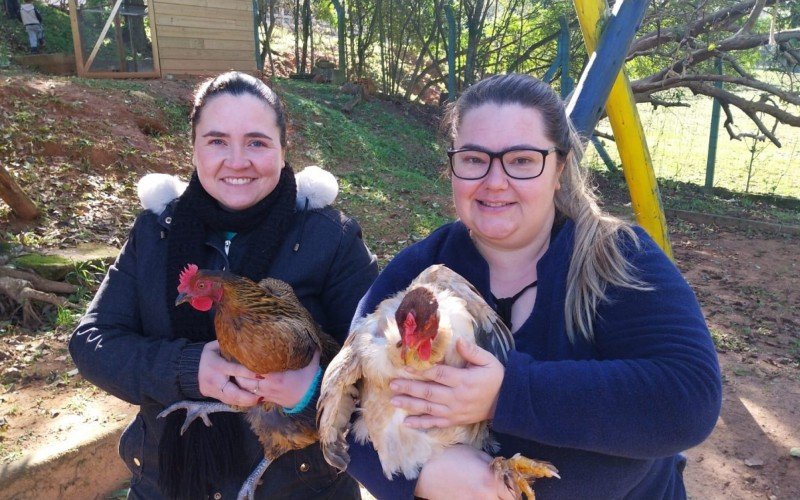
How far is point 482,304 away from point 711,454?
2793 millimetres

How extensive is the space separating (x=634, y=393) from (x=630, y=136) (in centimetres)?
188

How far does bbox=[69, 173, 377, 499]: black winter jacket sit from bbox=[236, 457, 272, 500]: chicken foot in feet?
0.13

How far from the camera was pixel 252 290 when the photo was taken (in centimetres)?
221

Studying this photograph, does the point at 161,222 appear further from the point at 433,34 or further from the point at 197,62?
the point at 433,34

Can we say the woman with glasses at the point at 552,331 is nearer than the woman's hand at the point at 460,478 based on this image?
Yes

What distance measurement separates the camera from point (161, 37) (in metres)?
11.5

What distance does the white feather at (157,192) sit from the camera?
2.27 meters

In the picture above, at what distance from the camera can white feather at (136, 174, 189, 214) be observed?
227 cm

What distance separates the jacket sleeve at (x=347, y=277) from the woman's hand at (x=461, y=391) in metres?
0.76

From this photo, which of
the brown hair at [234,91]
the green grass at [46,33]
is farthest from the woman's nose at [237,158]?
the green grass at [46,33]

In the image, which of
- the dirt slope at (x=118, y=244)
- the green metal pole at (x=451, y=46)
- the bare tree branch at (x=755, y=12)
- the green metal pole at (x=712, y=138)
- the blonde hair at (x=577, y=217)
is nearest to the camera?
the blonde hair at (x=577, y=217)

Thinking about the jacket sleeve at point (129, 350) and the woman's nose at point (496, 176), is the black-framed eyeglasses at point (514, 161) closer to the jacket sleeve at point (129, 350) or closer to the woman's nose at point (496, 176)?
the woman's nose at point (496, 176)

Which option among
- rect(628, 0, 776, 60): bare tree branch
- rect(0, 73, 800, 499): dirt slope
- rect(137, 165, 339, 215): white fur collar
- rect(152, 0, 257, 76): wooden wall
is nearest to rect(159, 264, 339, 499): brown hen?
rect(137, 165, 339, 215): white fur collar

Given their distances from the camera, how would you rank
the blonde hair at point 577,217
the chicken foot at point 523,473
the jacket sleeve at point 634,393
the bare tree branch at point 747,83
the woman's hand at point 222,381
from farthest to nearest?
the bare tree branch at point 747,83 → the woman's hand at point 222,381 → the blonde hair at point 577,217 → the chicken foot at point 523,473 → the jacket sleeve at point 634,393
